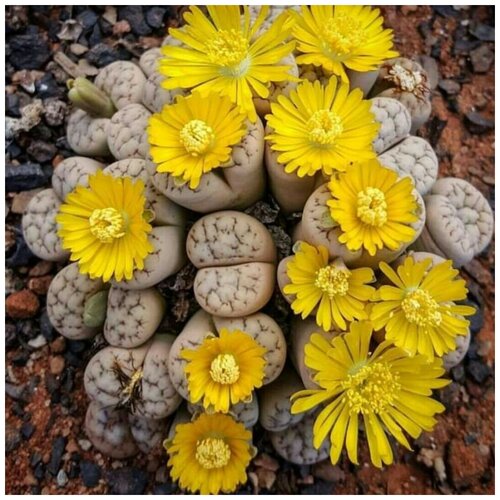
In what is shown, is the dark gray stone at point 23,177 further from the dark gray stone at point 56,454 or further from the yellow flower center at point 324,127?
the yellow flower center at point 324,127

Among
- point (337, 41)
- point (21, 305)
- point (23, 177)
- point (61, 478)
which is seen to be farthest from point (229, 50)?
point (61, 478)

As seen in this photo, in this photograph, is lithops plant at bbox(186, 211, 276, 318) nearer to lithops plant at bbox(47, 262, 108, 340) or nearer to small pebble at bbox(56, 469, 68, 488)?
lithops plant at bbox(47, 262, 108, 340)

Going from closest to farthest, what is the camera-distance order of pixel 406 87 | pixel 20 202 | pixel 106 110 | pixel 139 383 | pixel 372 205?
pixel 372 205
pixel 139 383
pixel 406 87
pixel 106 110
pixel 20 202

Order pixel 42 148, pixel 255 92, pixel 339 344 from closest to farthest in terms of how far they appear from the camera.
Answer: pixel 339 344, pixel 255 92, pixel 42 148

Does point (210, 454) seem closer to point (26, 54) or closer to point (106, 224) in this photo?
point (106, 224)

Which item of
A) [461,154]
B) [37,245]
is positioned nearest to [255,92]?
[37,245]

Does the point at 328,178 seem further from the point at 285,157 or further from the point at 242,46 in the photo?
the point at 242,46

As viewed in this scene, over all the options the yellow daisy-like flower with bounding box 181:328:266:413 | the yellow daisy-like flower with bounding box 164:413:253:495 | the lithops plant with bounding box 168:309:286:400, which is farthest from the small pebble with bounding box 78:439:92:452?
the yellow daisy-like flower with bounding box 181:328:266:413
